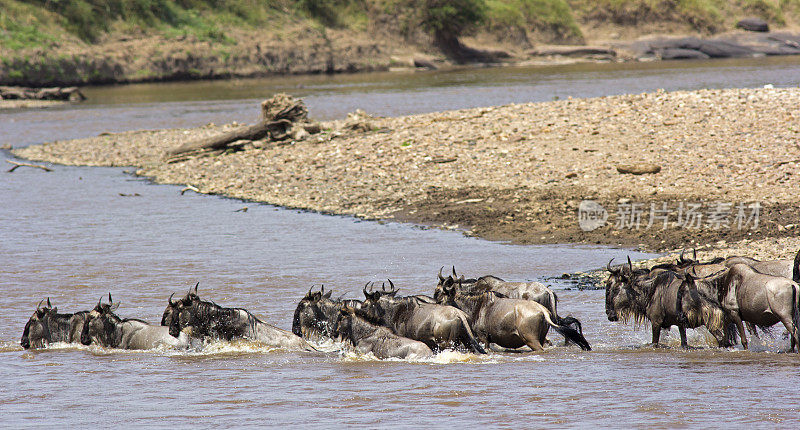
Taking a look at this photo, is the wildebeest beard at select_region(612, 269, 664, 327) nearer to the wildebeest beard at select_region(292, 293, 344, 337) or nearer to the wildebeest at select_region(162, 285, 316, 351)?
Answer: the wildebeest beard at select_region(292, 293, 344, 337)

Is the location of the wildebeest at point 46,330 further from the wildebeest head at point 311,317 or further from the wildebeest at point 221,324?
the wildebeest head at point 311,317

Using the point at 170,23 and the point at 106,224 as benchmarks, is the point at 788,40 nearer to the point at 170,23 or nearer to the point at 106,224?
the point at 170,23

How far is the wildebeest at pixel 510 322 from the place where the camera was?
8219 millimetres

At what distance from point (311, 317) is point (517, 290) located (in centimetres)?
213

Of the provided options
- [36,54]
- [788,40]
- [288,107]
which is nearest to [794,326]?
[288,107]

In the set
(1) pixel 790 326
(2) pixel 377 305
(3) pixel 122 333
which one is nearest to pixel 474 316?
(2) pixel 377 305

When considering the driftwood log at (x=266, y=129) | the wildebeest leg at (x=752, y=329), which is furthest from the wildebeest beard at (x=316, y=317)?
the driftwood log at (x=266, y=129)

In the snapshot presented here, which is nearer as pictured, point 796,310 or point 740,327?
point 796,310

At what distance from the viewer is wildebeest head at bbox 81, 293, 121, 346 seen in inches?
359

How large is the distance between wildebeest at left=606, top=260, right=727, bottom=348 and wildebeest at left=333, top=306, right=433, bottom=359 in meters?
2.12

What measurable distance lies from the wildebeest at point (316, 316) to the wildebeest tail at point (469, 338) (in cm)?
138

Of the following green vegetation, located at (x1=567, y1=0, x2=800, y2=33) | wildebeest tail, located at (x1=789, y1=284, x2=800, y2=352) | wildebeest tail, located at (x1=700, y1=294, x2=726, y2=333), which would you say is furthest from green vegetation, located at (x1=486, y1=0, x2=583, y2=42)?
wildebeest tail, located at (x1=789, y1=284, x2=800, y2=352)

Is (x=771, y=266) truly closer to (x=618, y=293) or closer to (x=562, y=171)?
(x=618, y=293)

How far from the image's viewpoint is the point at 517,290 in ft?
29.7
